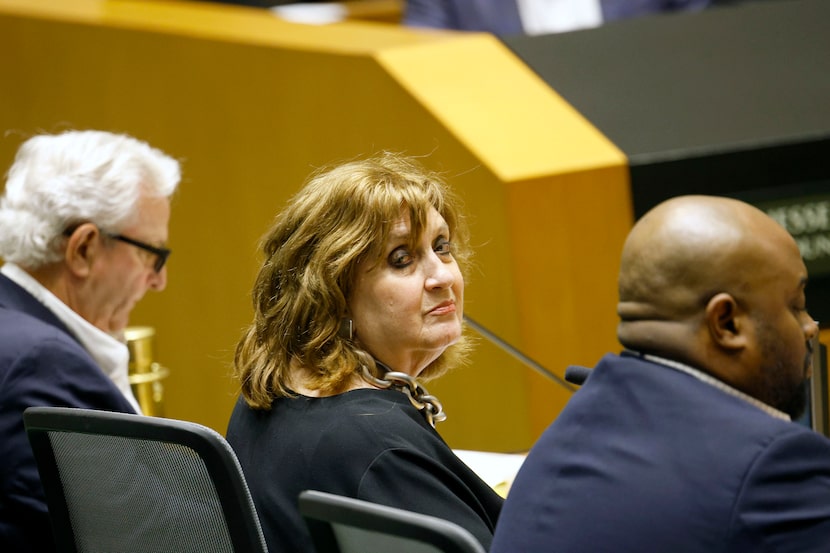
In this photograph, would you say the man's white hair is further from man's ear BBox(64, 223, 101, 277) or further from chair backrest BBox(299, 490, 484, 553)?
chair backrest BBox(299, 490, 484, 553)

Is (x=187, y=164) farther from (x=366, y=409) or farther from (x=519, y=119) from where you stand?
(x=366, y=409)

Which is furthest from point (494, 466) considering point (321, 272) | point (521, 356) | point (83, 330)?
point (83, 330)

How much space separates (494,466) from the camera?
257 cm

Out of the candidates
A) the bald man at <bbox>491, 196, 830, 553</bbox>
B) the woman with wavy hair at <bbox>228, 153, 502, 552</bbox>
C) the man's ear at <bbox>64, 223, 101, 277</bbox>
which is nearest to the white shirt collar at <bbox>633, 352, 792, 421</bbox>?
the bald man at <bbox>491, 196, 830, 553</bbox>

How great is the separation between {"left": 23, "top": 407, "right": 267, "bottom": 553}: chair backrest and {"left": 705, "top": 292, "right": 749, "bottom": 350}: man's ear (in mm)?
636

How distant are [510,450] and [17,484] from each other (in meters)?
1.25

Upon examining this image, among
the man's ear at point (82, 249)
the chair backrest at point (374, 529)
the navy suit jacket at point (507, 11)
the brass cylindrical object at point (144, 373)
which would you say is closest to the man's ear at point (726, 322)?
the chair backrest at point (374, 529)

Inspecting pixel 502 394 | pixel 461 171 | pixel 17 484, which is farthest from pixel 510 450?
pixel 17 484

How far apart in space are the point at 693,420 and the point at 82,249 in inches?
67.2

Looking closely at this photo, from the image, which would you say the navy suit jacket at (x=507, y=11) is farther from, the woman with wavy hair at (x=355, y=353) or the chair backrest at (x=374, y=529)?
the chair backrest at (x=374, y=529)

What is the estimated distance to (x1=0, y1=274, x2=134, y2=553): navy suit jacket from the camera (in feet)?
7.34

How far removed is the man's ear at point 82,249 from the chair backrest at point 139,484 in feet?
2.99

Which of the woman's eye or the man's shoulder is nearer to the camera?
the woman's eye

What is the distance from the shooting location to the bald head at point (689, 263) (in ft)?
4.94
